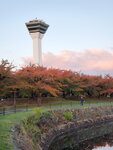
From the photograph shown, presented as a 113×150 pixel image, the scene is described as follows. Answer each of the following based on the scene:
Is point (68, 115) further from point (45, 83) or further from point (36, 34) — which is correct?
point (36, 34)

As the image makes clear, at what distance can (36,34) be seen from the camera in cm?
11056

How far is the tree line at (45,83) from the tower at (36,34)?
4999 centimetres

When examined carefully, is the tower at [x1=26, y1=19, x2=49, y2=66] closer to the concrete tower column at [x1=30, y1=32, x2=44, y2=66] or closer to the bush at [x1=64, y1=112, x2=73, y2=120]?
the concrete tower column at [x1=30, y1=32, x2=44, y2=66]

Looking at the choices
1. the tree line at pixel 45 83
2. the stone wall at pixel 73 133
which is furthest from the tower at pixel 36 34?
the stone wall at pixel 73 133

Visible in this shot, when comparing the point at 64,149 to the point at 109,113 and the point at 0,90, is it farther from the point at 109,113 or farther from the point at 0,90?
the point at 109,113

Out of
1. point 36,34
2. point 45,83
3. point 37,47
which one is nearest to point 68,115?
point 45,83

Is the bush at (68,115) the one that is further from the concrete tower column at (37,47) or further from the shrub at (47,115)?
the concrete tower column at (37,47)

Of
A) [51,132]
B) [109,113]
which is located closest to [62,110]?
[51,132]

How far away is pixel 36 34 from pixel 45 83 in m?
68.9

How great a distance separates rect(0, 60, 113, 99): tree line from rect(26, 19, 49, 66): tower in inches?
1968

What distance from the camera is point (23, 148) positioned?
13.3 metres

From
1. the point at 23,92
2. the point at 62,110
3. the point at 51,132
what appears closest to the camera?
the point at 51,132

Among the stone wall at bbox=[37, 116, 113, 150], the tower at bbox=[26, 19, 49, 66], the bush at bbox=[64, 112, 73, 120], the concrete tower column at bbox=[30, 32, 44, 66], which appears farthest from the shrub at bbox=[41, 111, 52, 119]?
the concrete tower column at bbox=[30, 32, 44, 66]

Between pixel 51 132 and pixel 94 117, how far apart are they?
44.5ft
